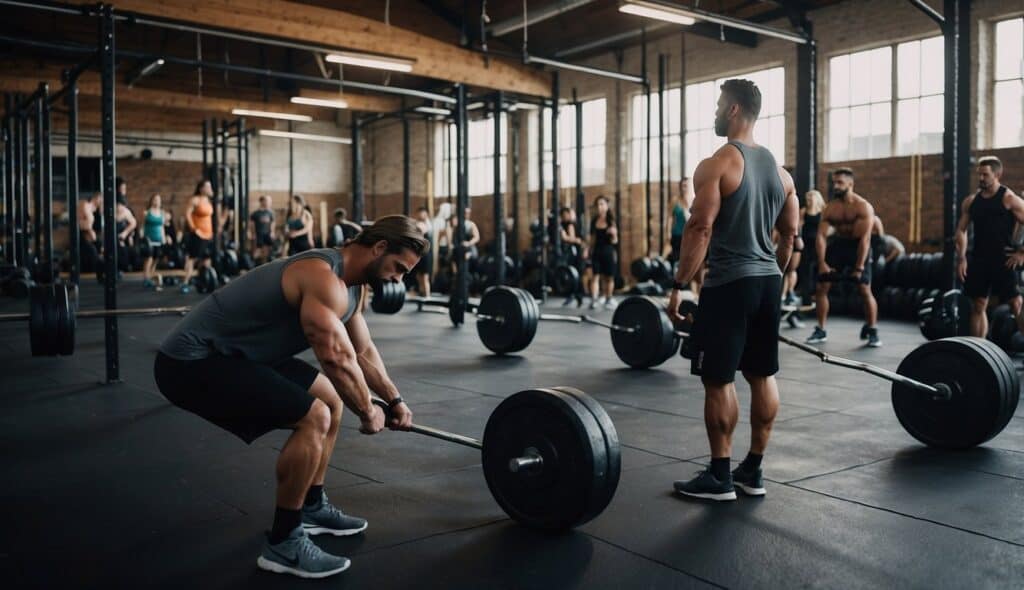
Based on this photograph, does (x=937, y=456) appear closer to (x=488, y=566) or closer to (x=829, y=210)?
(x=488, y=566)

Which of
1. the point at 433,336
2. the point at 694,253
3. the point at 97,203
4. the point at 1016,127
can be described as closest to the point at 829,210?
the point at 433,336

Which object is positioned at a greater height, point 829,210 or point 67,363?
point 829,210

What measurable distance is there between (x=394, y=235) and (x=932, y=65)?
342 inches

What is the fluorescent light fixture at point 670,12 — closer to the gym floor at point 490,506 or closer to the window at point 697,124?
the gym floor at point 490,506

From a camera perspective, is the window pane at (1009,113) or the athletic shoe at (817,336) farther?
the window pane at (1009,113)

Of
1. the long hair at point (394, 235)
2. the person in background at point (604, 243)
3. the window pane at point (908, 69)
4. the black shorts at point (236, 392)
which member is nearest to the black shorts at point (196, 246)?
the person in background at point (604, 243)

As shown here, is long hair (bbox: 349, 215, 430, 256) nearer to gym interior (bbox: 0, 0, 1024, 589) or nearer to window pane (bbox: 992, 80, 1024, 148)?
gym interior (bbox: 0, 0, 1024, 589)

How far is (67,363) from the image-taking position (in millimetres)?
4805

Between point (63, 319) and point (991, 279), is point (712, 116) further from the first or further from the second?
point (63, 319)

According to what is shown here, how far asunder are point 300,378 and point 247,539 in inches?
15.6

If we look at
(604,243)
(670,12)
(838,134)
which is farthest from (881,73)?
(670,12)

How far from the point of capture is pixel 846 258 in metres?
5.55

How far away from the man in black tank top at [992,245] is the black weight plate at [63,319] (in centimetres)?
456

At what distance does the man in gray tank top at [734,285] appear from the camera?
7.44 feet
